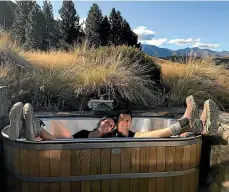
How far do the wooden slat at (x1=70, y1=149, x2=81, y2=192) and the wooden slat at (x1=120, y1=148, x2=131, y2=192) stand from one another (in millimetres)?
342

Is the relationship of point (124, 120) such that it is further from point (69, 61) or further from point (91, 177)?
point (69, 61)

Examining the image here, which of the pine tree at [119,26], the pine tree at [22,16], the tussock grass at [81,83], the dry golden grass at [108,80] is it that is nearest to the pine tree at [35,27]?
the pine tree at [22,16]

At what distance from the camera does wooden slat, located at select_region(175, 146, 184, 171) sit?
2.85 m

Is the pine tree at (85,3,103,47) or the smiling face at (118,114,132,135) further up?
the pine tree at (85,3,103,47)

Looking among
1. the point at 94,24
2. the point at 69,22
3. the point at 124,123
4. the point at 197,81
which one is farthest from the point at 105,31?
the point at 124,123

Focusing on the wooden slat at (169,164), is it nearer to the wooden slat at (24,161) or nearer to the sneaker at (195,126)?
the sneaker at (195,126)

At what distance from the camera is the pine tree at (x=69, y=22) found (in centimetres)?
1337

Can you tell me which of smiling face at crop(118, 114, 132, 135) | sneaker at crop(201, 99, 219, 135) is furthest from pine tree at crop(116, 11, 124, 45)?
sneaker at crop(201, 99, 219, 135)

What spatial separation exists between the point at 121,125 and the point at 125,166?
775 millimetres

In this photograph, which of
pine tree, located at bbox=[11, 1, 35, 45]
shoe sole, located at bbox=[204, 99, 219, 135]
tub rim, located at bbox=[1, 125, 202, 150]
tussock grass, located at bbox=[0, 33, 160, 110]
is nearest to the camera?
tub rim, located at bbox=[1, 125, 202, 150]

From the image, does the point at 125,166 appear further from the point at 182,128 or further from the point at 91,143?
the point at 182,128

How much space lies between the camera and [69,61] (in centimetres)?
636

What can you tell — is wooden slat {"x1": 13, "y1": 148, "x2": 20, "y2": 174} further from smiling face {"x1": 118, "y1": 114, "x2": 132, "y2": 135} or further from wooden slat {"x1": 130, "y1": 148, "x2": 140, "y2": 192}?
smiling face {"x1": 118, "y1": 114, "x2": 132, "y2": 135}

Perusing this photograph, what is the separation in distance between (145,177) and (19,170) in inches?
39.3
